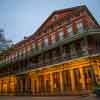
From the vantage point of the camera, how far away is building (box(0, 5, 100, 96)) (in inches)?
944

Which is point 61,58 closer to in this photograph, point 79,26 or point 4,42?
point 79,26

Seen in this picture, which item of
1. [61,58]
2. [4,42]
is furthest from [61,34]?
[4,42]

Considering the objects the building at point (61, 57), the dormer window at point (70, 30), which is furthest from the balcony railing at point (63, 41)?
the dormer window at point (70, 30)

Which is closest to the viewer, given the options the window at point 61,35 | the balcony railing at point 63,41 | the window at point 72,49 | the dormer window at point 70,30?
the balcony railing at point 63,41

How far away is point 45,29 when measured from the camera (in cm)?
3375

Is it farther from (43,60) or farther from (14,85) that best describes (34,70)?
(14,85)

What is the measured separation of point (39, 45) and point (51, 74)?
720cm

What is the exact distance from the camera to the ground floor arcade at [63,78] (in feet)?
75.8

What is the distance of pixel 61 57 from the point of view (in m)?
27.6

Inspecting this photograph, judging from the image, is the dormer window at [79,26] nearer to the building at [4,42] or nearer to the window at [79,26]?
the window at [79,26]

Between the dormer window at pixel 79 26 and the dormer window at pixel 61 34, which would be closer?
the dormer window at pixel 79 26

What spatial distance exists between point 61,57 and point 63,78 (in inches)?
112

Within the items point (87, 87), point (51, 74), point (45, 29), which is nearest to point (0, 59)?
point (45, 29)

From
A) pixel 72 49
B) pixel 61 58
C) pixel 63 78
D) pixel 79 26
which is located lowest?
pixel 63 78
